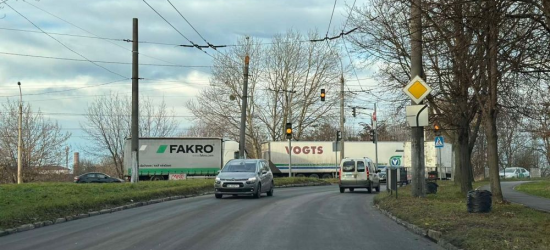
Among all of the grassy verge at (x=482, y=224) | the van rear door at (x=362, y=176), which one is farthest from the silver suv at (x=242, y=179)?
the grassy verge at (x=482, y=224)

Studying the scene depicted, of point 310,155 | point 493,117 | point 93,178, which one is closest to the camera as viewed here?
point 493,117

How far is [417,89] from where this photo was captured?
15.4 metres

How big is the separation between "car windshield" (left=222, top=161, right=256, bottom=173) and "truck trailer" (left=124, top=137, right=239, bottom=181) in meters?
19.2

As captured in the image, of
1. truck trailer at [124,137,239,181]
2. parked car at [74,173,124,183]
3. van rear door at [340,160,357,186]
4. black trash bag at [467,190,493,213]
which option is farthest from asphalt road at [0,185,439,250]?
parked car at [74,173,124,183]

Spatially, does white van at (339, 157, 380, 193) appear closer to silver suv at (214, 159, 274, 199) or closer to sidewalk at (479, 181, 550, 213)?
silver suv at (214, 159, 274, 199)

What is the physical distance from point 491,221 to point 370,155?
37.7 metres

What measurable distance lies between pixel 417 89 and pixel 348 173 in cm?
1360

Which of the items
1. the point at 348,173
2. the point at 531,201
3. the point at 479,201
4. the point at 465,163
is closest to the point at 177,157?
the point at 348,173

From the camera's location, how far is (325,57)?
4903 cm

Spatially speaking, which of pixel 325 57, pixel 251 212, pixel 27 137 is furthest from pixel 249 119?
pixel 251 212

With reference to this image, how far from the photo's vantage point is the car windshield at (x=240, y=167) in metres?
22.1

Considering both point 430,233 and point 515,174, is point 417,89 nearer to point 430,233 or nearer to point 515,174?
point 430,233

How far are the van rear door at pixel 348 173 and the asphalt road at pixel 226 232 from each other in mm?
12553

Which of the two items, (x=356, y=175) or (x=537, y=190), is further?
(x=356, y=175)
